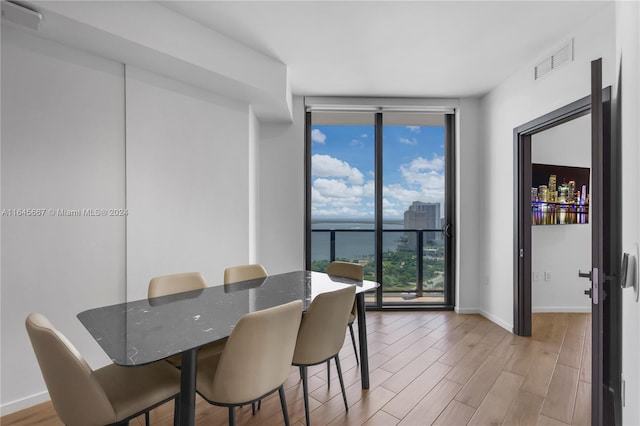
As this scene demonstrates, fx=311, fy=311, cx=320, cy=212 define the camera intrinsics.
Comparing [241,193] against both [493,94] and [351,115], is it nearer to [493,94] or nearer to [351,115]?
[351,115]

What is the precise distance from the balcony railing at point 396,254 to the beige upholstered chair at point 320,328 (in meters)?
2.46

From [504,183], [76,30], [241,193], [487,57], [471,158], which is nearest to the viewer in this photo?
[76,30]

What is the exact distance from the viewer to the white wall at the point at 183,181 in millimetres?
2561

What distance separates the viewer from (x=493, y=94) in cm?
378

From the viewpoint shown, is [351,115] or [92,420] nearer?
[92,420]

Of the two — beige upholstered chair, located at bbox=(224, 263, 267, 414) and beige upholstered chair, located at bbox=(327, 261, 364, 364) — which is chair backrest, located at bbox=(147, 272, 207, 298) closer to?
beige upholstered chair, located at bbox=(224, 263, 267, 414)

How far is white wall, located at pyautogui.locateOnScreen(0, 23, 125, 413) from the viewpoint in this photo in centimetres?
202

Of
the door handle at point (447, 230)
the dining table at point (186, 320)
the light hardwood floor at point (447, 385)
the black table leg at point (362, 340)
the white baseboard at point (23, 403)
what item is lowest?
the light hardwood floor at point (447, 385)

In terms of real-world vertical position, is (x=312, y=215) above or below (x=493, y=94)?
below

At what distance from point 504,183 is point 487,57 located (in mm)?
1373

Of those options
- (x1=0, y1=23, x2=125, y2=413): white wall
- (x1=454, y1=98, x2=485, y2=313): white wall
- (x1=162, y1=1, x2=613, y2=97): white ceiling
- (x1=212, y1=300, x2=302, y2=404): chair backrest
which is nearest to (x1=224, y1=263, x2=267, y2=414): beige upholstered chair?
(x1=0, y1=23, x2=125, y2=413): white wall

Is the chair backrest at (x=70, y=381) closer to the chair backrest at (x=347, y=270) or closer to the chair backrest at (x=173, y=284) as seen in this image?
the chair backrest at (x=173, y=284)

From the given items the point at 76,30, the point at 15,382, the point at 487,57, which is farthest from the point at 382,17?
the point at 15,382

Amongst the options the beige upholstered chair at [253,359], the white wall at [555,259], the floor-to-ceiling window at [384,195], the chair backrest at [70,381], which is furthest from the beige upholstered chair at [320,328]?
the white wall at [555,259]
